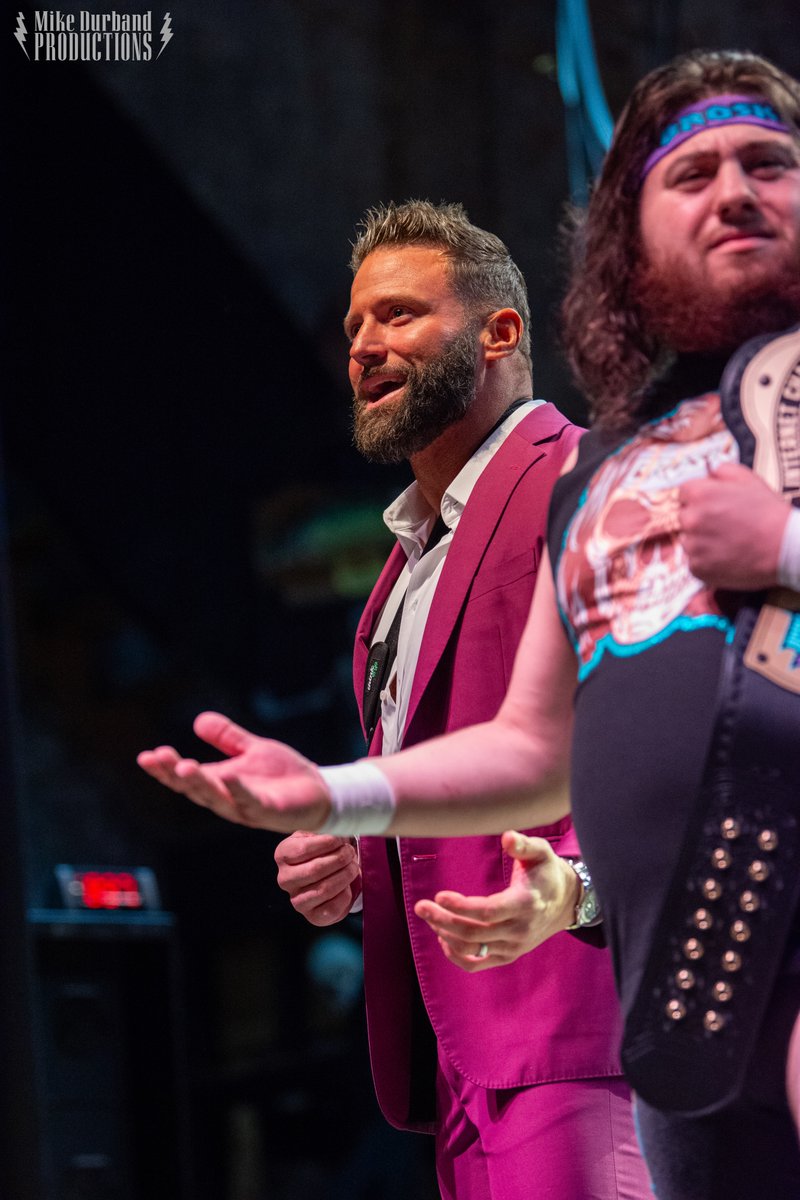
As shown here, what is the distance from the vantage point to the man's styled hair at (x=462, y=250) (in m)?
2.34

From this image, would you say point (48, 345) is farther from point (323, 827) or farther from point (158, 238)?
point (323, 827)

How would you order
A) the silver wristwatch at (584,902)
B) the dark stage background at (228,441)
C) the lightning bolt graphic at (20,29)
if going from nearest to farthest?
the silver wristwatch at (584,902) < the lightning bolt graphic at (20,29) < the dark stage background at (228,441)

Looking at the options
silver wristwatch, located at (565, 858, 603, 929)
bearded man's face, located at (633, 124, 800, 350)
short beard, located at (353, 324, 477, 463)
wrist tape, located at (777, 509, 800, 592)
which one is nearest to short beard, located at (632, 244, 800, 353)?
bearded man's face, located at (633, 124, 800, 350)

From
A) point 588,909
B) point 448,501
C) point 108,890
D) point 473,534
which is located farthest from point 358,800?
point 108,890

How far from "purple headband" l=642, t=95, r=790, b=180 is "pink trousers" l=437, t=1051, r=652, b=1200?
107 centimetres

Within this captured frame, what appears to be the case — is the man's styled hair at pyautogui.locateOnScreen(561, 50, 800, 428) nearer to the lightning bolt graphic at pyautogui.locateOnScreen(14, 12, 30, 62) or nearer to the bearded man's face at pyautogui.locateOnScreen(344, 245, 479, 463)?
the bearded man's face at pyautogui.locateOnScreen(344, 245, 479, 463)

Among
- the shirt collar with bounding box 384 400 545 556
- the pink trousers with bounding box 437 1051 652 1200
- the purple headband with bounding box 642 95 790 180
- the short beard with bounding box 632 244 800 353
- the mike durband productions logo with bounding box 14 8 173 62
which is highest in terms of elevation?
the mike durband productions logo with bounding box 14 8 173 62

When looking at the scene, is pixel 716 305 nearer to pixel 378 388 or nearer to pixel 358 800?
pixel 358 800

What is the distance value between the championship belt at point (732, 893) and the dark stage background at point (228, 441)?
4201 mm

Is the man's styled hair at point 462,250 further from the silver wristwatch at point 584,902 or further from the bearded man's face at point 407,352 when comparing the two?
the silver wristwatch at point 584,902

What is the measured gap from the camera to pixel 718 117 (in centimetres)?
130

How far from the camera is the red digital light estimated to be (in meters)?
4.61

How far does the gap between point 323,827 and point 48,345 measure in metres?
4.37

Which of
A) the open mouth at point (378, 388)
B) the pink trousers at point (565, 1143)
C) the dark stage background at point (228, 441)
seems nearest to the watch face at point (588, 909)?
the pink trousers at point (565, 1143)
